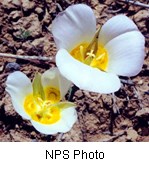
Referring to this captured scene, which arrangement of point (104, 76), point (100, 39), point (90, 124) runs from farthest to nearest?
point (90, 124) < point (100, 39) < point (104, 76)

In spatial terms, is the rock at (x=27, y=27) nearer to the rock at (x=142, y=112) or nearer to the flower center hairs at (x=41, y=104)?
the flower center hairs at (x=41, y=104)

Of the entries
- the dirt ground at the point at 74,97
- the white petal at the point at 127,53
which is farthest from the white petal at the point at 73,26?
the dirt ground at the point at 74,97

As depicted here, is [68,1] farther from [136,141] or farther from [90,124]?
[136,141]

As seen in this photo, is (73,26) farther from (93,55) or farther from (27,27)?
(27,27)

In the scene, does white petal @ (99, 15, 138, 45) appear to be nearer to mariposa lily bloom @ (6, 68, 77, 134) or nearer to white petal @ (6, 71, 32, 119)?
mariposa lily bloom @ (6, 68, 77, 134)

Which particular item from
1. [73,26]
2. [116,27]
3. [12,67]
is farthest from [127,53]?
[12,67]

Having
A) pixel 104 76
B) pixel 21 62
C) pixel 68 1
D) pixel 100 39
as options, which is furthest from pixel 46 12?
pixel 104 76

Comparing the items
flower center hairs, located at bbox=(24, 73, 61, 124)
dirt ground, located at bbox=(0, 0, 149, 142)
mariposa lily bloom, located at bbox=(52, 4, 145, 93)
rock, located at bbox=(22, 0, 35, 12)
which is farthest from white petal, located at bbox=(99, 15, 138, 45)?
rock, located at bbox=(22, 0, 35, 12)
